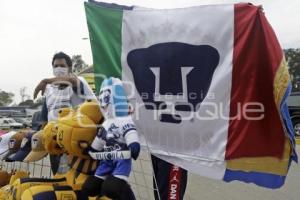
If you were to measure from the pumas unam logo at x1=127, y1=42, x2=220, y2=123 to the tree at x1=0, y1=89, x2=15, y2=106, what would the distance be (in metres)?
55.5

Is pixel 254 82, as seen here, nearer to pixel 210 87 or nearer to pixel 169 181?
pixel 210 87

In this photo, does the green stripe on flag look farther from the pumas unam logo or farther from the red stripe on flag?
the red stripe on flag

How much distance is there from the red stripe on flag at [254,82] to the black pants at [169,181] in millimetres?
471

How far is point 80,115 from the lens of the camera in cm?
260

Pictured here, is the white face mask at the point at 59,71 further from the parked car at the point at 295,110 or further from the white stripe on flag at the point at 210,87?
the parked car at the point at 295,110

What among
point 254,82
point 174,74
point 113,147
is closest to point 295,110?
point 174,74

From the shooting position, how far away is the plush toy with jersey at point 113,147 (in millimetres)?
2219

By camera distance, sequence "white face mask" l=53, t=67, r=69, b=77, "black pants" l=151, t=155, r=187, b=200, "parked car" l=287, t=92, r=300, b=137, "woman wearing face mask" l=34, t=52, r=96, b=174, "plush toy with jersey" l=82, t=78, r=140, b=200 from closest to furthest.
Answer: "plush toy with jersey" l=82, t=78, r=140, b=200, "black pants" l=151, t=155, r=187, b=200, "woman wearing face mask" l=34, t=52, r=96, b=174, "white face mask" l=53, t=67, r=69, b=77, "parked car" l=287, t=92, r=300, b=137

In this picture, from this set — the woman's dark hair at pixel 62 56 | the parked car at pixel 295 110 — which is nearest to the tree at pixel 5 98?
the parked car at pixel 295 110

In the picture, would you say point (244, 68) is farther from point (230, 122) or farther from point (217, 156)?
point (217, 156)

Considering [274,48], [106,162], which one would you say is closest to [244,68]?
[274,48]

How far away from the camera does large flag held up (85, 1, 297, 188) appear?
7.55ft

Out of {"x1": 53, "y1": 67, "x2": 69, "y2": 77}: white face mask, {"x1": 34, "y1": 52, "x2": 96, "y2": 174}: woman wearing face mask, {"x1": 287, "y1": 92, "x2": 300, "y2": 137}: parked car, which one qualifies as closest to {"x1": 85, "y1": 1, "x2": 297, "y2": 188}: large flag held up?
{"x1": 34, "y1": 52, "x2": 96, "y2": 174}: woman wearing face mask

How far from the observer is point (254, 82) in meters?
2.31
